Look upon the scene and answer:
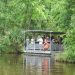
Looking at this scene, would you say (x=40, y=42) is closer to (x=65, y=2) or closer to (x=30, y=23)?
(x=30, y=23)

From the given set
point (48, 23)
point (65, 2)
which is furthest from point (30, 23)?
point (65, 2)

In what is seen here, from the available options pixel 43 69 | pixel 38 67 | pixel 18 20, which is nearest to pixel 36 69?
pixel 43 69

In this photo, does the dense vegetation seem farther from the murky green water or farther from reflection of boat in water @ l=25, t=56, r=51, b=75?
the murky green water

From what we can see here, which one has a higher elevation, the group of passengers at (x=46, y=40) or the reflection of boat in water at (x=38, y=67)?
the group of passengers at (x=46, y=40)

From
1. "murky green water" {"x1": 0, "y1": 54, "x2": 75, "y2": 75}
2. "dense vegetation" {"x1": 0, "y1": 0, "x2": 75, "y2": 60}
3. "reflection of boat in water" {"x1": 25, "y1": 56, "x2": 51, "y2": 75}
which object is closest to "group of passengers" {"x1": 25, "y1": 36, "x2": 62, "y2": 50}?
"dense vegetation" {"x1": 0, "y1": 0, "x2": 75, "y2": 60}

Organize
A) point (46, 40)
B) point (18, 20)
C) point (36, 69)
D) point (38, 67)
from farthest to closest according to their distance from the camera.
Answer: point (18, 20) → point (46, 40) → point (38, 67) → point (36, 69)

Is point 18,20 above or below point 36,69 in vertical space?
above

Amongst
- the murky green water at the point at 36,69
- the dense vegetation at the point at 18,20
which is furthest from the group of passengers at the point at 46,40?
the murky green water at the point at 36,69

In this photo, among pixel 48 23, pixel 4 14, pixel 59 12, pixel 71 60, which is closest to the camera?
pixel 71 60

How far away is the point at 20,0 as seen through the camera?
53906mm

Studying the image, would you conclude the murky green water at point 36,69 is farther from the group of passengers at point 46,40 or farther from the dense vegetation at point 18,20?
the dense vegetation at point 18,20

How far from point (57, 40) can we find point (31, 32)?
3.40 meters

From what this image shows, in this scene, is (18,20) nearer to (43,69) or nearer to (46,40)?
(46,40)

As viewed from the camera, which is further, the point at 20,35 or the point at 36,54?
the point at 20,35
